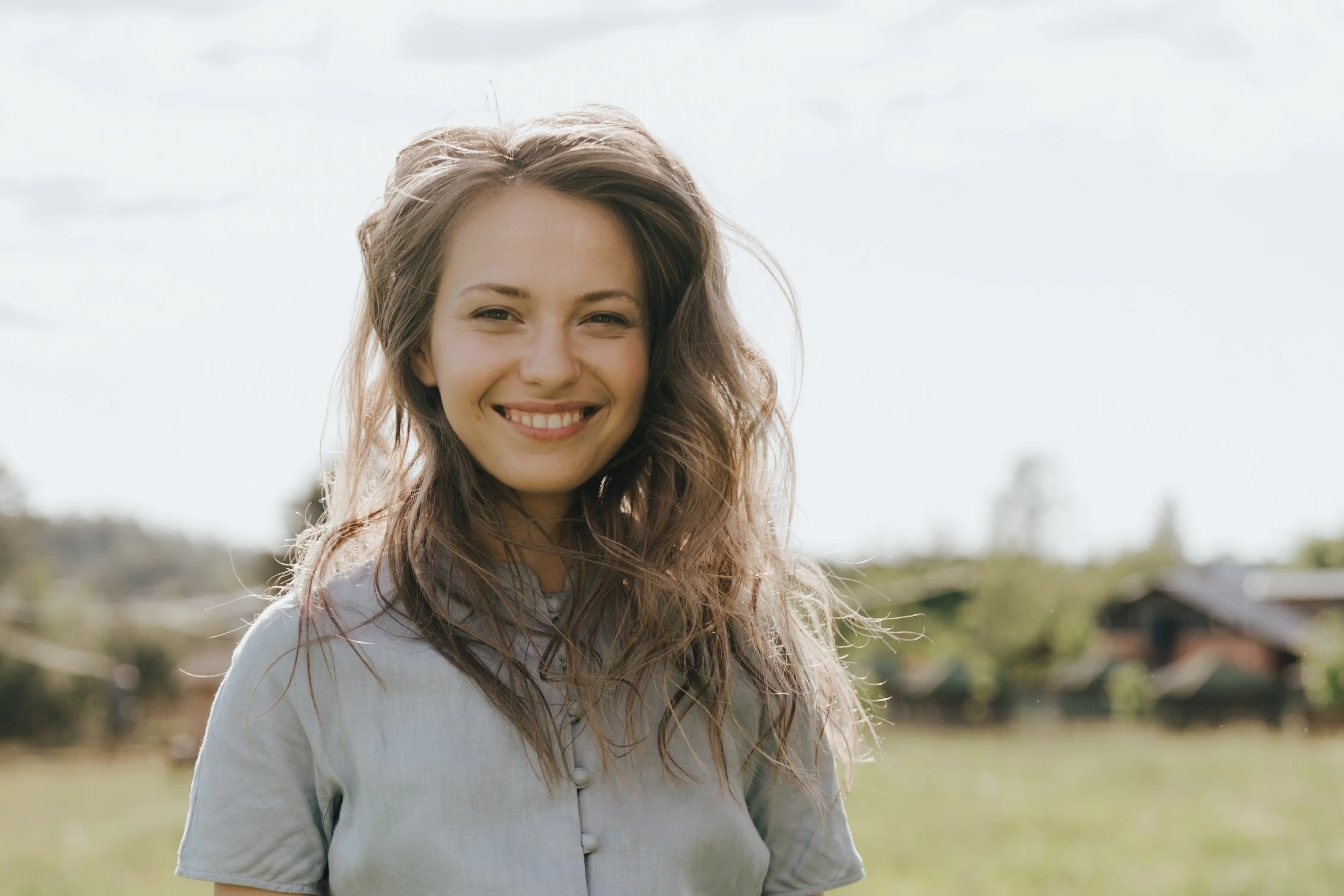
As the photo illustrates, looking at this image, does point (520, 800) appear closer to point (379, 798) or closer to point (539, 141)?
point (379, 798)

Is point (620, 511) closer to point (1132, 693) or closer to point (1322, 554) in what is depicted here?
point (1322, 554)

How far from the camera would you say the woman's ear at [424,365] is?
1774 millimetres

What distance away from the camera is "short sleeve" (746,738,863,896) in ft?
5.68

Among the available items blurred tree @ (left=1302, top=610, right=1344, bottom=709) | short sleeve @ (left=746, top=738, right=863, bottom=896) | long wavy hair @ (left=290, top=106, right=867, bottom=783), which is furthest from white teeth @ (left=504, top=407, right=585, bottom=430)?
blurred tree @ (left=1302, top=610, right=1344, bottom=709)

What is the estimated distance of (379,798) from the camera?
152cm

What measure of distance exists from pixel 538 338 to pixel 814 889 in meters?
0.80

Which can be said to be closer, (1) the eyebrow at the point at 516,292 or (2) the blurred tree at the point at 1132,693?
(1) the eyebrow at the point at 516,292

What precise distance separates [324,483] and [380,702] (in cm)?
55

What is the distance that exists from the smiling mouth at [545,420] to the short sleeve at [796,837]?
508 mm

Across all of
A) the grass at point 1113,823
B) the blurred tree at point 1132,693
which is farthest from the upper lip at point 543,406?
the blurred tree at point 1132,693

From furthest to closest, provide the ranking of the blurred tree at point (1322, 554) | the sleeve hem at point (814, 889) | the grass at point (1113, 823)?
1. the blurred tree at point (1322, 554)
2. the grass at point (1113, 823)
3. the sleeve hem at point (814, 889)

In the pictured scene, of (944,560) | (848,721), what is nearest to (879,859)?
(848,721)

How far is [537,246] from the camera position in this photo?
1674 mm

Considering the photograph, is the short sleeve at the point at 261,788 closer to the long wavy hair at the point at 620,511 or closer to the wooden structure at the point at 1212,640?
the long wavy hair at the point at 620,511
